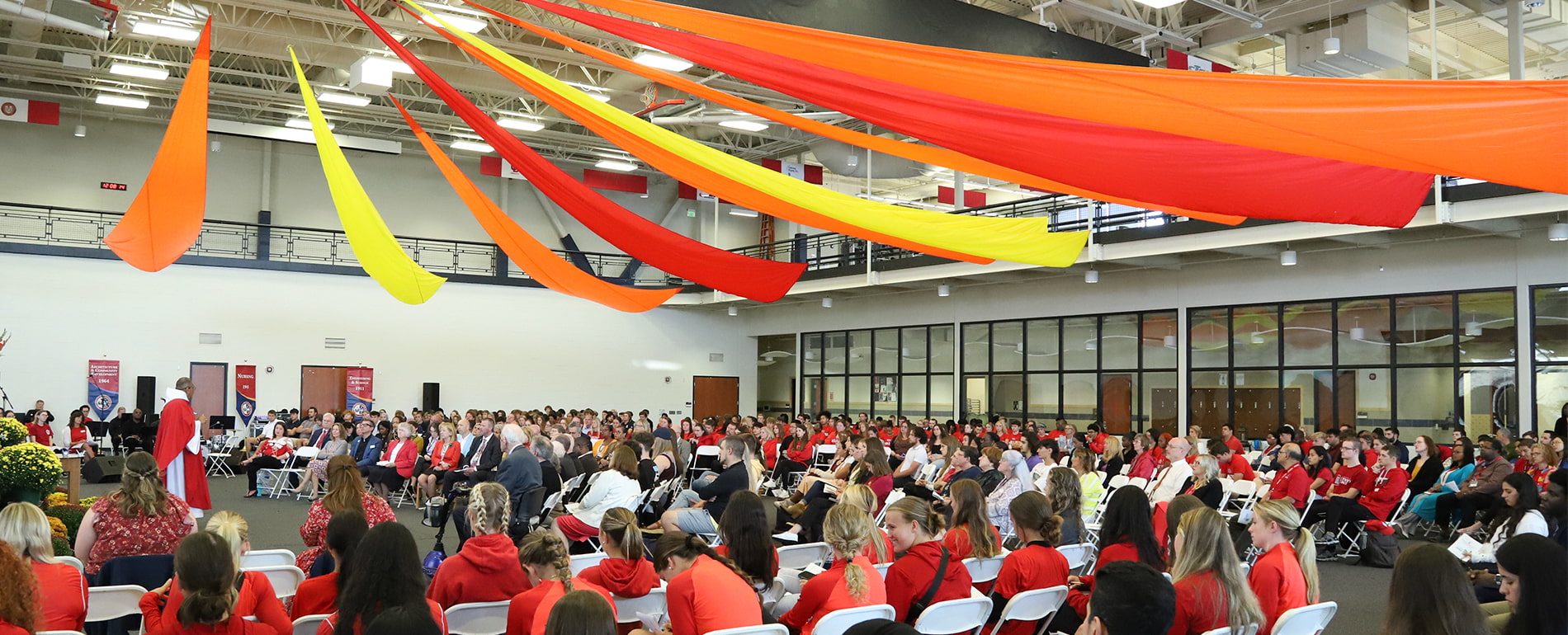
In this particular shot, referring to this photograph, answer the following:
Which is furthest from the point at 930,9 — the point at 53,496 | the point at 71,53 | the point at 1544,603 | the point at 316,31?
the point at 71,53

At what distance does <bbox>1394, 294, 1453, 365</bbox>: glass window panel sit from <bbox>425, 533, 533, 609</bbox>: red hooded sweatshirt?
12201 mm

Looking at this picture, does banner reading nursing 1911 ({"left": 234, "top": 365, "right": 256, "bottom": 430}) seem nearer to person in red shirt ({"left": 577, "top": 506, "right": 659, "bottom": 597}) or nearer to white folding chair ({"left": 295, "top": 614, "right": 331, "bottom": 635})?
person in red shirt ({"left": 577, "top": 506, "right": 659, "bottom": 597})

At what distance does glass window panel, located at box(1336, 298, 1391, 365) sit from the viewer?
1311cm

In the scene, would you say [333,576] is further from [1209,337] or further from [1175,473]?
[1209,337]

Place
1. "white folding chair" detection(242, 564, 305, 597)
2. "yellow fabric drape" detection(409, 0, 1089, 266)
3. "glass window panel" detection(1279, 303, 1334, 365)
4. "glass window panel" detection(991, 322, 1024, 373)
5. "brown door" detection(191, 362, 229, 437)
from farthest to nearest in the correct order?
"brown door" detection(191, 362, 229, 437) → "glass window panel" detection(991, 322, 1024, 373) → "glass window panel" detection(1279, 303, 1334, 365) → "yellow fabric drape" detection(409, 0, 1089, 266) → "white folding chair" detection(242, 564, 305, 597)

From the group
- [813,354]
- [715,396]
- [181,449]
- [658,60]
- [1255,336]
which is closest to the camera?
[181,449]

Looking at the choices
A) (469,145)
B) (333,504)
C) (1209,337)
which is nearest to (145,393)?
(469,145)

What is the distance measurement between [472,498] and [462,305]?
16307 millimetres

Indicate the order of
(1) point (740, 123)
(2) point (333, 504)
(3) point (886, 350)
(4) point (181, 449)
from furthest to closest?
(3) point (886, 350) → (1) point (740, 123) → (4) point (181, 449) → (2) point (333, 504)

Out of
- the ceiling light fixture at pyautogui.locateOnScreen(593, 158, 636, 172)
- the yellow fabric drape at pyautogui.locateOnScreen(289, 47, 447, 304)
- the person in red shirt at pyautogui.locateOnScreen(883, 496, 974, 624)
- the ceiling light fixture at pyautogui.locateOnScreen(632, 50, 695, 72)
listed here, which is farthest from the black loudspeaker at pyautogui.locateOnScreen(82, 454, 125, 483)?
the person in red shirt at pyautogui.locateOnScreen(883, 496, 974, 624)

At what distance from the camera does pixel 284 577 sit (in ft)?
14.4

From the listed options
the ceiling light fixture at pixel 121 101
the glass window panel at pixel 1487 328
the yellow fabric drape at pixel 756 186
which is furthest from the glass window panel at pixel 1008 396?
the ceiling light fixture at pixel 121 101

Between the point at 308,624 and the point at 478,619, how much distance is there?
58cm

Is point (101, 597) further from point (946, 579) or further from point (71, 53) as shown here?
point (71, 53)
